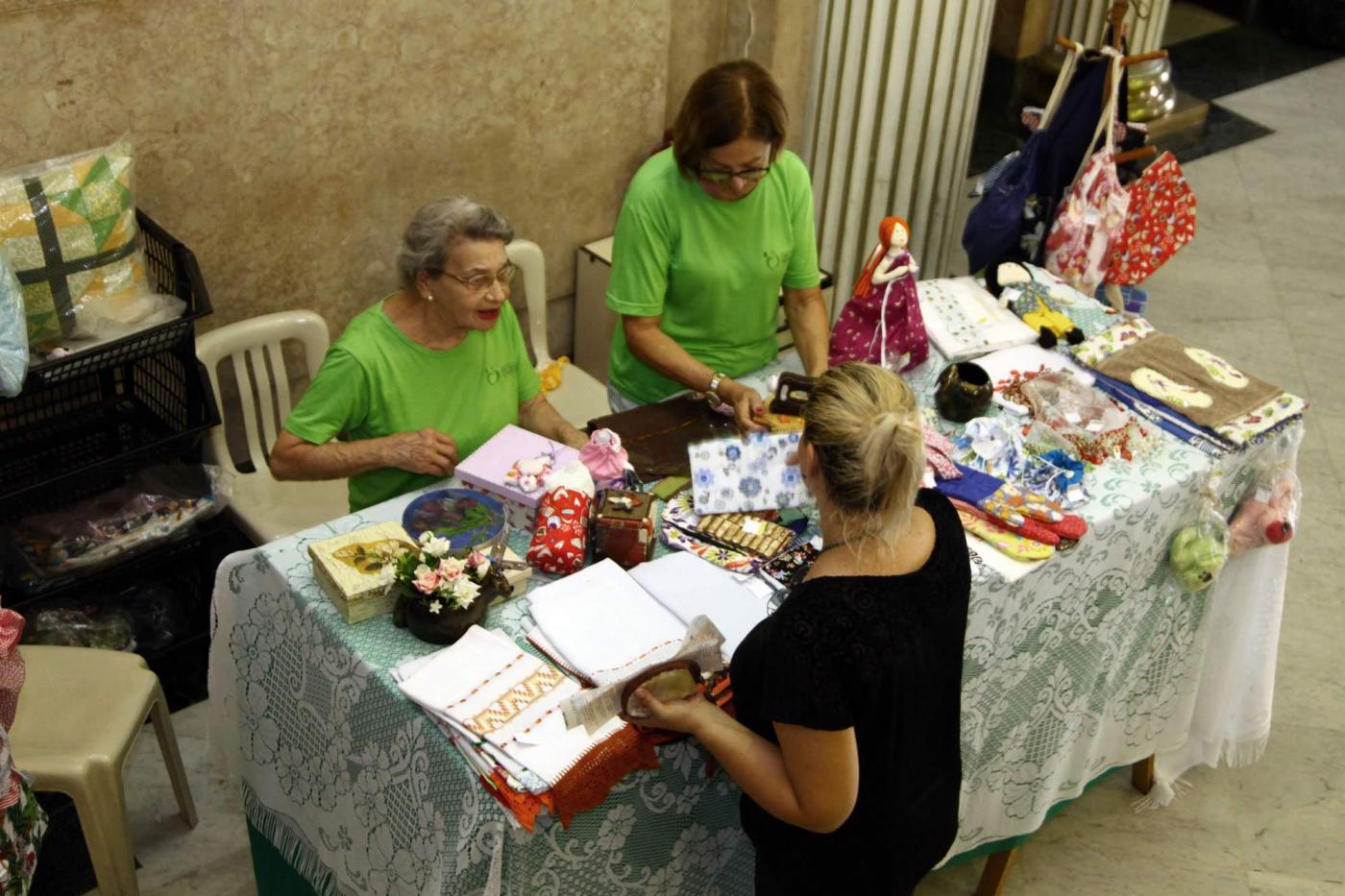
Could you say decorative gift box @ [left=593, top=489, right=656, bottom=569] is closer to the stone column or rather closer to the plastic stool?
the plastic stool

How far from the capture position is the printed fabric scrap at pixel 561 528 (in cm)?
279

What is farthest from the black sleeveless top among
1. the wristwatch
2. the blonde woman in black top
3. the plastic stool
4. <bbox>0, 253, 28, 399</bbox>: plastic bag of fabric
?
<bbox>0, 253, 28, 399</bbox>: plastic bag of fabric

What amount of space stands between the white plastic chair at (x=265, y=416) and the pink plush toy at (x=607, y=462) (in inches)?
44.4

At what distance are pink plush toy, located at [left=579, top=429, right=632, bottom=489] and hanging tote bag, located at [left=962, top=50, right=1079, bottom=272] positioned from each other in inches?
76.1

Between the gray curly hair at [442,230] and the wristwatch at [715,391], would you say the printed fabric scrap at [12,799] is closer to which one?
the gray curly hair at [442,230]

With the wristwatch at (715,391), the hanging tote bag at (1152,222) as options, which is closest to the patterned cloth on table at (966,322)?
the wristwatch at (715,391)

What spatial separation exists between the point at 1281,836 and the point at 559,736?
248cm

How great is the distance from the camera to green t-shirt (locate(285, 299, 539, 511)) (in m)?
3.15

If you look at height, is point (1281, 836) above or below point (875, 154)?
below

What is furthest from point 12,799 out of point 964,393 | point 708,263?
point 964,393

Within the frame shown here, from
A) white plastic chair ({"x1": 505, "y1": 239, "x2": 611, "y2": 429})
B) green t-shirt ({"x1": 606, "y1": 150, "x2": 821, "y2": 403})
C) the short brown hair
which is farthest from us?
white plastic chair ({"x1": 505, "y1": 239, "x2": 611, "y2": 429})

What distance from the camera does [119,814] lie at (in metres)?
3.14

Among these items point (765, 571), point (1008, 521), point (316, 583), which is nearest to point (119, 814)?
point (316, 583)

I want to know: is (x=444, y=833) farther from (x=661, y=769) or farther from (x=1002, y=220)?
(x=1002, y=220)
